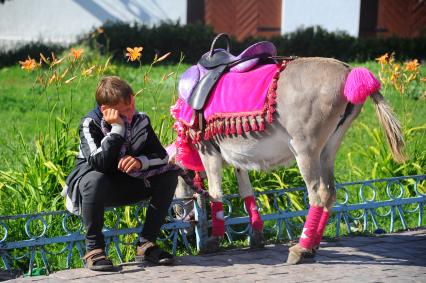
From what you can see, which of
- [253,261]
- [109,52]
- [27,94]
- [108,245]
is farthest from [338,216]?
[109,52]

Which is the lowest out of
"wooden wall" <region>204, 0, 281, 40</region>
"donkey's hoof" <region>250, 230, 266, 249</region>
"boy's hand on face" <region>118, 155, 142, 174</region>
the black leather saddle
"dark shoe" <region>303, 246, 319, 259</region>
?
"dark shoe" <region>303, 246, 319, 259</region>

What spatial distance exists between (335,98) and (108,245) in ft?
6.23

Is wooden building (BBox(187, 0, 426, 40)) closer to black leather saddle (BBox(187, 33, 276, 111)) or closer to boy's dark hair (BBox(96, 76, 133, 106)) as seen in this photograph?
black leather saddle (BBox(187, 33, 276, 111))

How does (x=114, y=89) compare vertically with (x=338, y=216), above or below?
above

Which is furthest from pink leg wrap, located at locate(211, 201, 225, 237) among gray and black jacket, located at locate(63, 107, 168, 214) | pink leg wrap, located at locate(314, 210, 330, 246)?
pink leg wrap, located at locate(314, 210, 330, 246)

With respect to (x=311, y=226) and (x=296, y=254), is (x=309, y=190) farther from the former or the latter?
(x=296, y=254)

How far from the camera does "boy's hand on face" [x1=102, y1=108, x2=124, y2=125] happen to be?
560 cm

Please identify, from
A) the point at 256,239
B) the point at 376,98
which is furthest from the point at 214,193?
the point at 376,98

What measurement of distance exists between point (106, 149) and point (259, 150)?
1.08m

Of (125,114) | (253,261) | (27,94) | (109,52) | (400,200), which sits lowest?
(253,261)

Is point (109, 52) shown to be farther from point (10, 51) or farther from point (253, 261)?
point (253, 261)

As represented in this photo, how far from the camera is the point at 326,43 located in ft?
58.6

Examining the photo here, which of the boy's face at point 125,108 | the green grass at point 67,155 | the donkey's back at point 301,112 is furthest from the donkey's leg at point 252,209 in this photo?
the boy's face at point 125,108

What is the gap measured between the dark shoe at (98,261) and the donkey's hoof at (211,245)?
0.87 metres
